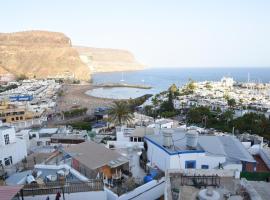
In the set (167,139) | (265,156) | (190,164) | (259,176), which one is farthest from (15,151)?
(265,156)

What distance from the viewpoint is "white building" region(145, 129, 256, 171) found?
11.6 meters

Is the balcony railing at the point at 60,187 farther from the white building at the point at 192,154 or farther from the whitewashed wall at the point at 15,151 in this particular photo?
the whitewashed wall at the point at 15,151

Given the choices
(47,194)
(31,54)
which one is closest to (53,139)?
(47,194)

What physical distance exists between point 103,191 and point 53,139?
15157 millimetres

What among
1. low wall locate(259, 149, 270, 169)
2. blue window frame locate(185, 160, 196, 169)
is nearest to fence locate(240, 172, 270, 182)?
blue window frame locate(185, 160, 196, 169)

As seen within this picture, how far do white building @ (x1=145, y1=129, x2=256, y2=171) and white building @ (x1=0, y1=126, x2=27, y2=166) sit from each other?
8.27 metres

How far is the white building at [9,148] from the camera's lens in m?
15.5

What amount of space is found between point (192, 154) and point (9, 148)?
1072 centimetres

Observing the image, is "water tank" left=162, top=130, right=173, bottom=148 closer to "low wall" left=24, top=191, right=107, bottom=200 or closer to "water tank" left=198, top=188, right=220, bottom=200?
"low wall" left=24, top=191, right=107, bottom=200

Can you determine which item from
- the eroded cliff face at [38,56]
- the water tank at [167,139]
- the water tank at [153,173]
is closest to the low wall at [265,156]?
the water tank at [167,139]

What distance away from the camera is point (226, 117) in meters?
37.3

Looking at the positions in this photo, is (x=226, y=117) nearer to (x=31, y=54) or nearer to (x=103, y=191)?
(x=103, y=191)

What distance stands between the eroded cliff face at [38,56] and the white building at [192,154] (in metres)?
146

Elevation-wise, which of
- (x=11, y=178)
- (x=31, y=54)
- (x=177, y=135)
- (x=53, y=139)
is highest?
(x=31, y=54)
